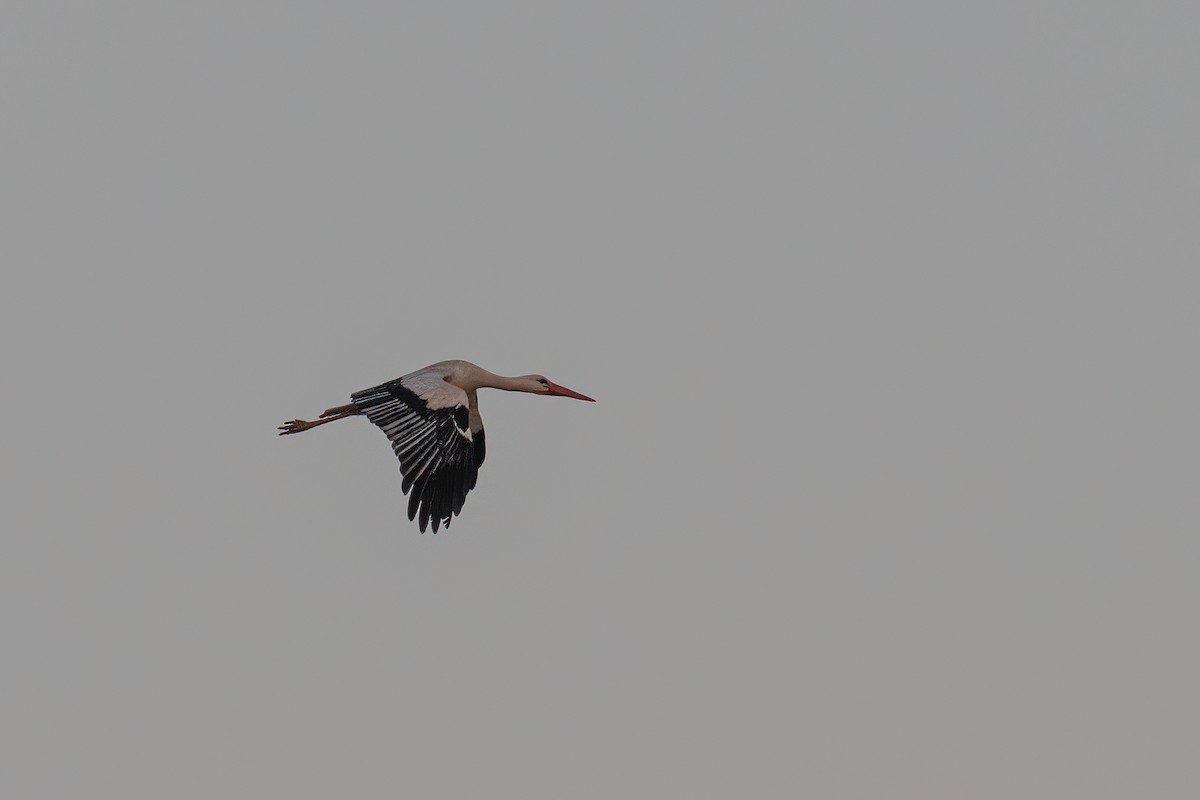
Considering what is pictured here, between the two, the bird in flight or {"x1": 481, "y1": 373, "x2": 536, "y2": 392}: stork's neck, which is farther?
{"x1": 481, "y1": 373, "x2": 536, "y2": 392}: stork's neck

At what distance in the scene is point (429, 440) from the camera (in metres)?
27.8

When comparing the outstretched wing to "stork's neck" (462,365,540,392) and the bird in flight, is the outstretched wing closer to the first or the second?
the bird in flight

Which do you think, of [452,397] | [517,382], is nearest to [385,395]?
[452,397]

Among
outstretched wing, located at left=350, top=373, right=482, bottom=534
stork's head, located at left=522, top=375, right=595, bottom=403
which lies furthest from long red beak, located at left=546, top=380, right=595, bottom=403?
outstretched wing, located at left=350, top=373, right=482, bottom=534

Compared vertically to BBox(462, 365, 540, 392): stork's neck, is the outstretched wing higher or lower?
lower

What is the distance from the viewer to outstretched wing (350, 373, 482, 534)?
2758 cm

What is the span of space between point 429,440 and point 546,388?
458cm

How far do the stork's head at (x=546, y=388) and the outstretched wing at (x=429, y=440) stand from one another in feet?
11.0

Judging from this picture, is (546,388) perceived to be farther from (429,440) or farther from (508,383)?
(429,440)

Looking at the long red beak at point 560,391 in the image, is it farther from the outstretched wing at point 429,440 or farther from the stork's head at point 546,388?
the outstretched wing at point 429,440

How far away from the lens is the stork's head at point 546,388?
3198cm

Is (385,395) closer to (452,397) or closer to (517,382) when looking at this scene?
(452,397)

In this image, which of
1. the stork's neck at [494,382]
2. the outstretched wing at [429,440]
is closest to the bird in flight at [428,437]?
the outstretched wing at [429,440]

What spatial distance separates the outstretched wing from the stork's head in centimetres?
336
